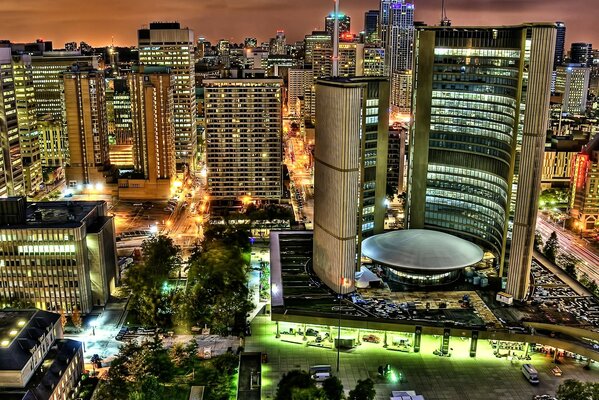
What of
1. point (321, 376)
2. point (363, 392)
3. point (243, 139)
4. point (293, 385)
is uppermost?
point (243, 139)

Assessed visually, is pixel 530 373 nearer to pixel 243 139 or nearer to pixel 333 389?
pixel 333 389

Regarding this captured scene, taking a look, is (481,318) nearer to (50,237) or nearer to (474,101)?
(474,101)

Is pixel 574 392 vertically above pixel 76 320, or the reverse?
pixel 574 392

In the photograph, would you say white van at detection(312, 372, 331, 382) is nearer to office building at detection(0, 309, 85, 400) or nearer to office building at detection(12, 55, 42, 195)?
office building at detection(0, 309, 85, 400)

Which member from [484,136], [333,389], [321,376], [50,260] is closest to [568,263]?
[484,136]

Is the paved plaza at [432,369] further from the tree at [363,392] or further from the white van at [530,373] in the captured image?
the tree at [363,392]

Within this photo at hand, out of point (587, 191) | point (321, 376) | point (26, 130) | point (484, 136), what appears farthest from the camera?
point (26, 130)

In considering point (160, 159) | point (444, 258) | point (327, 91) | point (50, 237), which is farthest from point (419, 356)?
point (160, 159)
